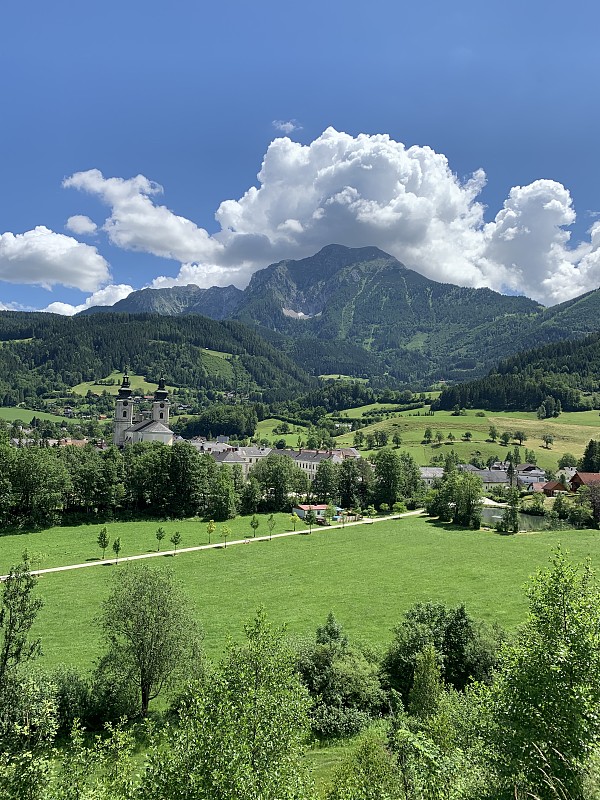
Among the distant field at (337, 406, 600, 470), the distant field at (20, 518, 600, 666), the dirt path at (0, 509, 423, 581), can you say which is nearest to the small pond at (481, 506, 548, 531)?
the distant field at (20, 518, 600, 666)

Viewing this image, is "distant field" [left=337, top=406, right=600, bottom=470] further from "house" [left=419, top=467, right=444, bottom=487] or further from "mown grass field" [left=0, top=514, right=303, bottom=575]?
"mown grass field" [left=0, top=514, right=303, bottom=575]

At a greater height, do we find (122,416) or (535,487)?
(122,416)

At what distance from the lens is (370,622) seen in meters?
36.0

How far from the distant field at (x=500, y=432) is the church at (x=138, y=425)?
2621 inches

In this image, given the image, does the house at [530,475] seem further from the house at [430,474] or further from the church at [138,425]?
the church at [138,425]

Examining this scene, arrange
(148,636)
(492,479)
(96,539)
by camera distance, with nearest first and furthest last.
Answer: (148,636) < (96,539) < (492,479)

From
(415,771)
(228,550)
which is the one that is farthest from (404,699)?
(228,550)

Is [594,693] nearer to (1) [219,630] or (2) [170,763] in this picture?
(2) [170,763]

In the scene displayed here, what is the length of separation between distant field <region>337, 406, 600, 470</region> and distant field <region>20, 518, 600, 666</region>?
87.7m

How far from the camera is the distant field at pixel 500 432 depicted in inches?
6073

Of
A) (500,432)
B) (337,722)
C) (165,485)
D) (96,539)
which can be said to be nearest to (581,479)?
(500,432)

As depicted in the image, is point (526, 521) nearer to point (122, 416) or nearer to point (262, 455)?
point (262, 455)

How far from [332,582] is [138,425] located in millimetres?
104011

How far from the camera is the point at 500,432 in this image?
17375 centimetres
